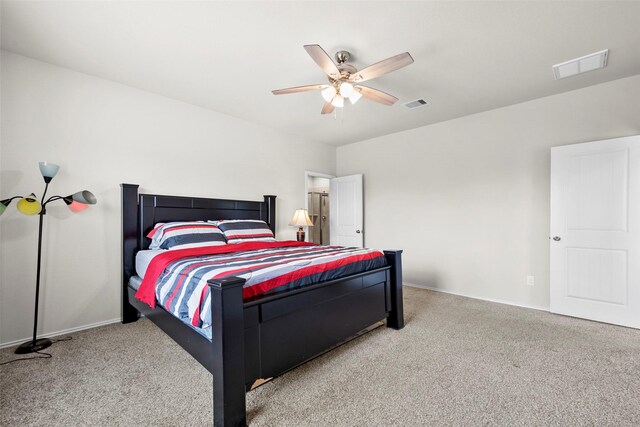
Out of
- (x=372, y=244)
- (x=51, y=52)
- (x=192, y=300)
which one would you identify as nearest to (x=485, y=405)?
(x=192, y=300)

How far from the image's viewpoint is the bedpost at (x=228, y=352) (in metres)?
1.48

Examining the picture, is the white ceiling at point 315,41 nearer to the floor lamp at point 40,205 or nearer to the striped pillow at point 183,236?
the floor lamp at point 40,205

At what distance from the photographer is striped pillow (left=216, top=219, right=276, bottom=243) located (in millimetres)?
3487

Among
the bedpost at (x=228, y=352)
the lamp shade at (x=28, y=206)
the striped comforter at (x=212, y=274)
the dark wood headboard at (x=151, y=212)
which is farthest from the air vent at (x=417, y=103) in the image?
the lamp shade at (x=28, y=206)

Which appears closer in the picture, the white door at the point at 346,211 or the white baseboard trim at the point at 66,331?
the white baseboard trim at the point at 66,331

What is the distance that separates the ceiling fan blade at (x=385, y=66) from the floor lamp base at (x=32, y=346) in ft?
11.3

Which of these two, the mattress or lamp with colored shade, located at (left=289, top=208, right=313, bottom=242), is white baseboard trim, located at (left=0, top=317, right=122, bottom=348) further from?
lamp with colored shade, located at (left=289, top=208, right=313, bottom=242)

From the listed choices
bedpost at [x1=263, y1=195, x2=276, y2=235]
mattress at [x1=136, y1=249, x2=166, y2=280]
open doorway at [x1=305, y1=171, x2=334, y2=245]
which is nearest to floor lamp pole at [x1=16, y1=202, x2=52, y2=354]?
mattress at [x1=136, y1=249, x2=166, y2=280]

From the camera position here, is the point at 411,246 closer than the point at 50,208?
No

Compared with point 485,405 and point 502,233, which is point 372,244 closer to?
point 502,233

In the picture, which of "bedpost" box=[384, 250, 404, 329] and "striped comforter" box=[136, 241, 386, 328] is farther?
"bedpost" box=[384, 250, 404, 329]

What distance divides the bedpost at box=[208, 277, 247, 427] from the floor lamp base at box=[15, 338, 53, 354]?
1.99 m

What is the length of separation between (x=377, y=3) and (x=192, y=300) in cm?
229

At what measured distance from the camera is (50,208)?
271cm
